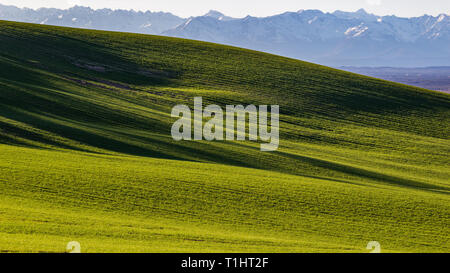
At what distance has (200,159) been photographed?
3644cm

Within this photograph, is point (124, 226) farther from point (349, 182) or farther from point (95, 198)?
point (349, 182)

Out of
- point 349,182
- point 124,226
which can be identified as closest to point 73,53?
point 349,182

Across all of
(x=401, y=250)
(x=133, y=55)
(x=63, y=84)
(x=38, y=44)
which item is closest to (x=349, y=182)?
(x=401, y=250)

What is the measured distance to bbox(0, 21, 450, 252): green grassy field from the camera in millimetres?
20688

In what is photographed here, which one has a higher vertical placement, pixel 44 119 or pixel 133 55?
pixel 133 55

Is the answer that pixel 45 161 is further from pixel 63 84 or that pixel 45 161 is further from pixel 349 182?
pixel 63 84

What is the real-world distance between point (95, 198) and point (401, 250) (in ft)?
46.2

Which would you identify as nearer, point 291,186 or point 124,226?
point 124,226

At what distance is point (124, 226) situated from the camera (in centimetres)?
2006

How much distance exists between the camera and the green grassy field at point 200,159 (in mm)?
20688
